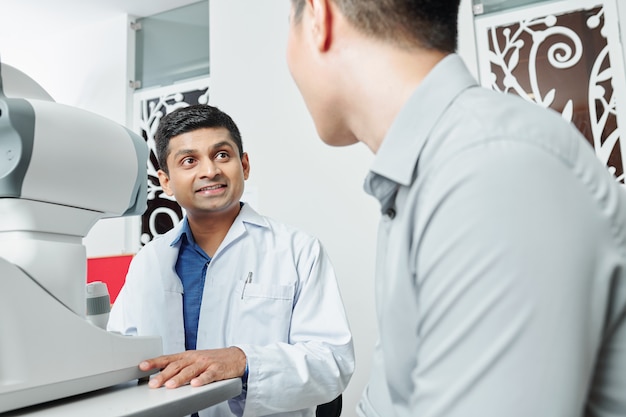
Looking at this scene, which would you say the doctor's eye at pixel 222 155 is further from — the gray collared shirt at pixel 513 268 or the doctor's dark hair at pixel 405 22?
the gray collared shirt at pixel 513 268

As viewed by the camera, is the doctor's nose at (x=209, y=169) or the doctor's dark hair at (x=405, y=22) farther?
the doctor's nose at (x=209, y=169)

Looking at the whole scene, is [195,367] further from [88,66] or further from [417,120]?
[88,66]

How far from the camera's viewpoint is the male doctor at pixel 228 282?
127 cm

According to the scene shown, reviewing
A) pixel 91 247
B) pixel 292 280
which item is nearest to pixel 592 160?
pixel 292 280

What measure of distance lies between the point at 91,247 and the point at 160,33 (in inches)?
60.0

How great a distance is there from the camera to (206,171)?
1.46m

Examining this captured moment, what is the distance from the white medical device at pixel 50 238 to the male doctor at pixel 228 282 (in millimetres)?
433

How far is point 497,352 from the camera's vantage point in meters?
0.39

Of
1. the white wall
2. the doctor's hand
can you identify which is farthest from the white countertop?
the white wall

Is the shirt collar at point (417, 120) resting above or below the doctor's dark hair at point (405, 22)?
below

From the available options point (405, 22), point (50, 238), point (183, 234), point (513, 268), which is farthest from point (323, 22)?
point (183, 234)

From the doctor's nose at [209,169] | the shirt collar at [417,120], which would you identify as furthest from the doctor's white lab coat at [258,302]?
the shirt collar at [417,120]

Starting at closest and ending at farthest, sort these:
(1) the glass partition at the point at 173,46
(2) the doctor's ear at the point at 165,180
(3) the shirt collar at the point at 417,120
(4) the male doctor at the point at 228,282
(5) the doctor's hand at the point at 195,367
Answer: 1. (3) the shirt collar at the point at 417,120
2. (5) the doctor's hand at the point at 195,367
3. (4) the male doctor at the point at 228,282
4. (2) the doctor's ear at the point at 165,180
5. (1) the glass partition at the point at 173,46

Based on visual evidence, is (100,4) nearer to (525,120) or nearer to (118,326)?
(118,326)
